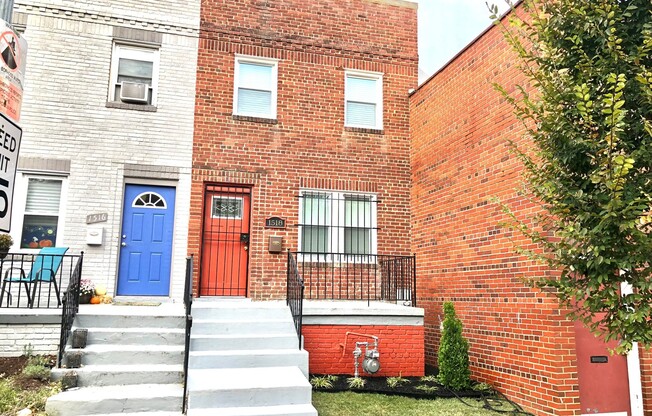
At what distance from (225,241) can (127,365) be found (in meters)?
3.40

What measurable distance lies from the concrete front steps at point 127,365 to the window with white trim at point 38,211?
2.02m

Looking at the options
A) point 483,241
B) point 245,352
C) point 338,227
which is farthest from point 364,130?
point 245,352

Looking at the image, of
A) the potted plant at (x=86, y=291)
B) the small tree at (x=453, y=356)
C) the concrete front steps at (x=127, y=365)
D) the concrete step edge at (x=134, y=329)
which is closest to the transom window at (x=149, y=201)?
the potted plant at (x=86, y=291)

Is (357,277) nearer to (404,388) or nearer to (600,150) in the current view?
(404,388)

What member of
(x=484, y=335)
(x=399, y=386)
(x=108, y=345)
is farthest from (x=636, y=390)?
(x=108, y=345)

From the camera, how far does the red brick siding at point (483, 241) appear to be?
19.7 ft

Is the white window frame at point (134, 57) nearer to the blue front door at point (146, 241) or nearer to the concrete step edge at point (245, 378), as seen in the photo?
the blue front door at point (146, 241)

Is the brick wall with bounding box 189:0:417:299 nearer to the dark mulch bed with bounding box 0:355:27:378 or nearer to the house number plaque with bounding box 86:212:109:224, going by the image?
the house number plaque with bounding box 86:212:109:224

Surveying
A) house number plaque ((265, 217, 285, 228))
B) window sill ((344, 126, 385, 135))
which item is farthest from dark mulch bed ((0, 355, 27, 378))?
window sill ((344, 126, 385, 135))

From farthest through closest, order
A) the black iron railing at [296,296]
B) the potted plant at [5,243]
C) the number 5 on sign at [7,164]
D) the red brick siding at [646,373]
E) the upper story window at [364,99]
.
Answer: the upper story window at [364,99] < the potted plant at [5,243] < the black iron railing at [296,296] < the red brick siding at [646,373] < the number 5 on sign at [7,164]

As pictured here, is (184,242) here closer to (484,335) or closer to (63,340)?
(63,340)

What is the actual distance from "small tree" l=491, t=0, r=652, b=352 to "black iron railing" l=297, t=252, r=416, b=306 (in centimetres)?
528

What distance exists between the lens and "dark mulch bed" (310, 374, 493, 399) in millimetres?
6465

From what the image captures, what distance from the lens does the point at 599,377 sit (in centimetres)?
601
